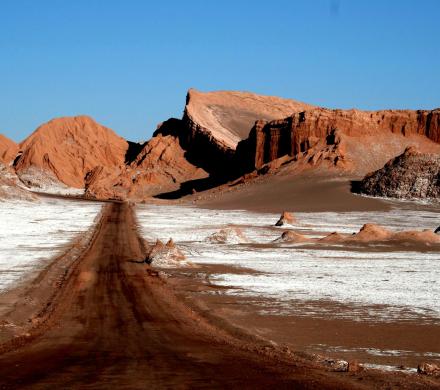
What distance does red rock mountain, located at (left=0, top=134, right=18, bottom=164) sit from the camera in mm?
135500

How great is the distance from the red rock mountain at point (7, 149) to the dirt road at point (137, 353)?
409ft

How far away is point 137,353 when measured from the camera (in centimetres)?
916

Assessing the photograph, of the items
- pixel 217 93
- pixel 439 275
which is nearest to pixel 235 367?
pixel 439 275

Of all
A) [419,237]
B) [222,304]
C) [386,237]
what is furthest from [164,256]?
[419,237]

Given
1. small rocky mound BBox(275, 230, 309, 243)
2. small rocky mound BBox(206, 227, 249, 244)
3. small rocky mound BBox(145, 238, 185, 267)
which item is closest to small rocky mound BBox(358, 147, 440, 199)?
small rocky mound BBox(275, 230, 309, 243)

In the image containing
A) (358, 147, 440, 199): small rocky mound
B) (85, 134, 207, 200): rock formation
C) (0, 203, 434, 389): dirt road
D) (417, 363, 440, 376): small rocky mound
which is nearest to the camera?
(0, 203, 434, 389): dirt road

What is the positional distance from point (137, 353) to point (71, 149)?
13002 cm

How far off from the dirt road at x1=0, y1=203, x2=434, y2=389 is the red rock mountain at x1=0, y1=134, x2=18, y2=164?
125m

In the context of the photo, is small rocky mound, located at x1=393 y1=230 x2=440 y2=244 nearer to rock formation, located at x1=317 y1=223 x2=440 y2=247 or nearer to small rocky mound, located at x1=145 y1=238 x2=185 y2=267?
rock formation, located at x1=317 y1=223 x2=440 y2=247

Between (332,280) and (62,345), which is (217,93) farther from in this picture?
(62,345)

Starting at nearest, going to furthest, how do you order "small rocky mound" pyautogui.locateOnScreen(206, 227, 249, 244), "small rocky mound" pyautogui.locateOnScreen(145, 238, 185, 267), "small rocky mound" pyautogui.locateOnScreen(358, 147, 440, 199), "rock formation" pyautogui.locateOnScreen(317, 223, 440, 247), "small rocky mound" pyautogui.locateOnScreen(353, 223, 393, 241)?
"small rocky mound" pyautogui.locateOnScreen(145, 238, 185, 267) → "rock formation" pyautogui.locateOnScreen(317, 223, 440, 247) → "small rocky mound" pyautogui.locateOnScreen(353, 223, 393, 241) → "small rocky mound" pyautogui.locateOnScreen(206, 227, 249, 244) → "small rocky mound" pyautogui.locateOnScreen(358, 147, 440, 199)

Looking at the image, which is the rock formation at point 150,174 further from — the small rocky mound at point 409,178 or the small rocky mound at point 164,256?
Answer: the small rocky mound at point 164,256

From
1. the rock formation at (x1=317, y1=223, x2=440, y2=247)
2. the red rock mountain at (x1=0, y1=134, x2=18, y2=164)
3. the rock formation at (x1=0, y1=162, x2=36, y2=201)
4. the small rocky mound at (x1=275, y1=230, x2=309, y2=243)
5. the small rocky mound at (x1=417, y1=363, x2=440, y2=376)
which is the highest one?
the red rock mountain at (x1=0, y1=134, x2=18, y2=164)

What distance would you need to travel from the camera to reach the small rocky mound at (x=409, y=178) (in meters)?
68.6
